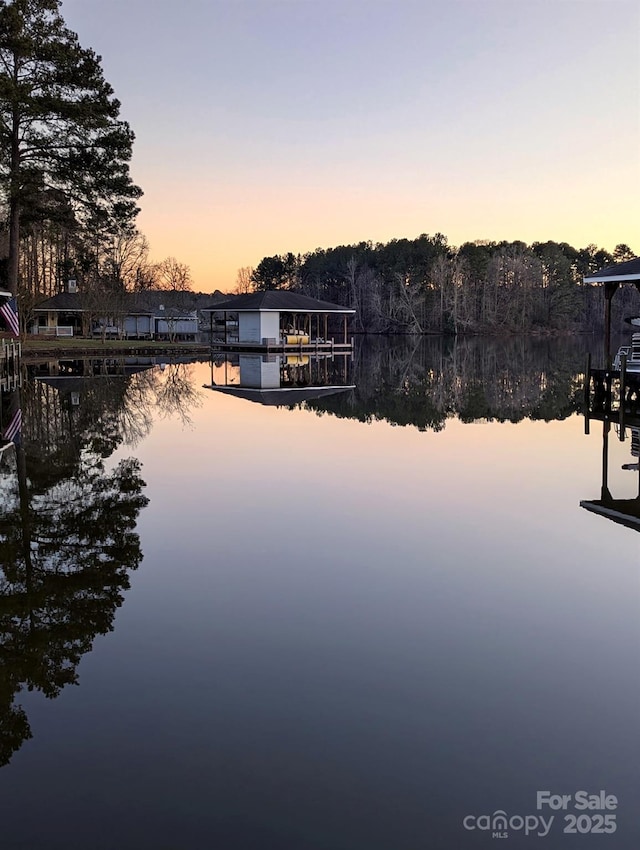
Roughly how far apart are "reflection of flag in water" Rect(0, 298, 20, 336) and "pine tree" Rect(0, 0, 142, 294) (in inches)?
51.8

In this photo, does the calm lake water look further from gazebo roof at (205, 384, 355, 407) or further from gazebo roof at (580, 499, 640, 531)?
gazebo roof at (205, 384, 355, 407)

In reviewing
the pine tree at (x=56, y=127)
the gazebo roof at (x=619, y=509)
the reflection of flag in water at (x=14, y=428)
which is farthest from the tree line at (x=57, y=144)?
the gazebo roof at (x=619, y=509)

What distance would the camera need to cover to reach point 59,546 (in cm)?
803

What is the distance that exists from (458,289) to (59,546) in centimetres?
9152

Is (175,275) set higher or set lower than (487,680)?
higher

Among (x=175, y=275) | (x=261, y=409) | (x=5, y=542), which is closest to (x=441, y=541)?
(x=5, y=542)

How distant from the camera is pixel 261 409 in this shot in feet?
71.9

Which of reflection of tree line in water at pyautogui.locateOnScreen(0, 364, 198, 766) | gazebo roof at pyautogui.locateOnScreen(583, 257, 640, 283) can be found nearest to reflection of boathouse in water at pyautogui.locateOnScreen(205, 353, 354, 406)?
reflection of tree line in water at pyautogui.locateOnScreen(0, 364, 198, 766)

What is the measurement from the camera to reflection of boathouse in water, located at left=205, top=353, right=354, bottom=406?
26.2 metres

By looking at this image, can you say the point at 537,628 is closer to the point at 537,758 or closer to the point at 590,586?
the point at 590,586

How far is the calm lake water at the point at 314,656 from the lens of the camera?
3.78m

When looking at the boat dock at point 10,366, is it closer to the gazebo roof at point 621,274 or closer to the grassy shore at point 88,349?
the grassy shore at point 88,349

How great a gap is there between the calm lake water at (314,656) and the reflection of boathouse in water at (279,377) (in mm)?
12962

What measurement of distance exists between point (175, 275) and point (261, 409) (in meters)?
78.2
